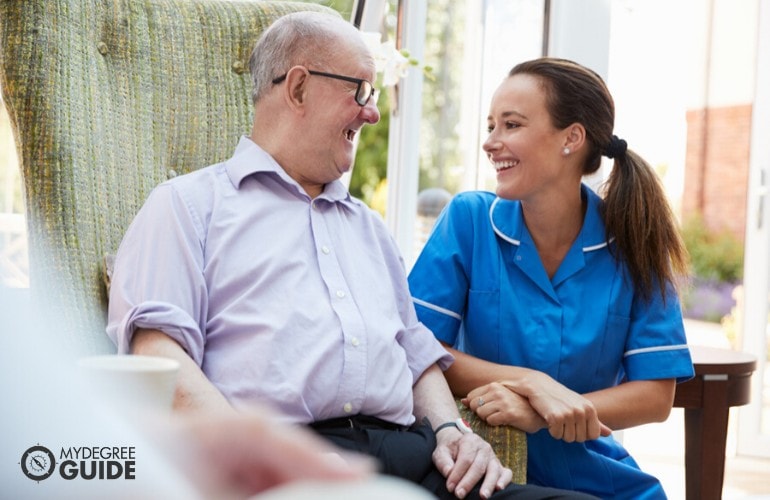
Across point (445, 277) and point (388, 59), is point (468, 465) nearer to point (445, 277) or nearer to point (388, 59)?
point (445, 277)

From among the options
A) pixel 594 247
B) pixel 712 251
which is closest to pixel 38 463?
pixel 594 247

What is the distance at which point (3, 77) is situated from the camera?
137 cm

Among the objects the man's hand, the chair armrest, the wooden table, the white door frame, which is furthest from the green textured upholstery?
the white door frame

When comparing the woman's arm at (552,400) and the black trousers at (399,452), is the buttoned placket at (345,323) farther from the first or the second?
the woman's arm at (552,400)

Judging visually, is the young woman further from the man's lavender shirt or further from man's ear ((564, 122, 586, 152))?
the man's lavender shirt

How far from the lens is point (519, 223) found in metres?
1.76

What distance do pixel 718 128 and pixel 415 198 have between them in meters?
4.02

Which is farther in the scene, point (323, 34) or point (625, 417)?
point (625, 417)

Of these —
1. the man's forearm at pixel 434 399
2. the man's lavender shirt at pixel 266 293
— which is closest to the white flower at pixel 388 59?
the man's lavender shirt at pixel 266 293

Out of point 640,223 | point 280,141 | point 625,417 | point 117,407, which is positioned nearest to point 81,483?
point 117,407

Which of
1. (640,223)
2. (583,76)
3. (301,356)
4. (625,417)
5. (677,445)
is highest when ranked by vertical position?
(583,76)

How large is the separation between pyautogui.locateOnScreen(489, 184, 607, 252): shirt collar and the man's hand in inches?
19.5

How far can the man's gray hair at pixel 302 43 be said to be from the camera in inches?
57.9

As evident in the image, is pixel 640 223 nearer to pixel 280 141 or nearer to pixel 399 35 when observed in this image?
pixel 280 141
